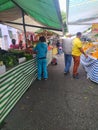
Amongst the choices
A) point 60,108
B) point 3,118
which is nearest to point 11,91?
point 3,118

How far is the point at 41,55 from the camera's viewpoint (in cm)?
919

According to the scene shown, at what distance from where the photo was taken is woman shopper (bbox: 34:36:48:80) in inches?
358

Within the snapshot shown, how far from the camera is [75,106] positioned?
6012mm

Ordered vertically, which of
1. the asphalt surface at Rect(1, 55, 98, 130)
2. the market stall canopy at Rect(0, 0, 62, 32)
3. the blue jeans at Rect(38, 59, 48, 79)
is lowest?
A: the asphalt surface at Rect(1, 55, 98, 130)

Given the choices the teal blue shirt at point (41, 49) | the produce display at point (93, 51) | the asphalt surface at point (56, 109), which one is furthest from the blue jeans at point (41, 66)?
the produce display at point (93, 51)

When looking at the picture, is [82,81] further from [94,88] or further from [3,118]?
[3,118]

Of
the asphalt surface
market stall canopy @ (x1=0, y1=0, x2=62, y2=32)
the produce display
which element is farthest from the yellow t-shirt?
the asphalt surface

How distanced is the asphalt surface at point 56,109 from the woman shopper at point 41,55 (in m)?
1.02

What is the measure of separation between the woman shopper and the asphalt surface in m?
1.02

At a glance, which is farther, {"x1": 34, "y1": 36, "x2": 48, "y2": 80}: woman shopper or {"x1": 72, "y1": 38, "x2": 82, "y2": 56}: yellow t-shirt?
{"x1": 72, "y1": 38, "x2": 82, "y2": 56}: yellow t-shirt

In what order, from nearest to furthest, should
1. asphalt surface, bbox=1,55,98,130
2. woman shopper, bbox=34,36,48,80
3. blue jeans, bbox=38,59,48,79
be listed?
1. asphalt surface, bbox=1,55,98,130
2. woman shopper, bbox=34,36,48,80
3. blue jeans, bbox=38,59,48,79

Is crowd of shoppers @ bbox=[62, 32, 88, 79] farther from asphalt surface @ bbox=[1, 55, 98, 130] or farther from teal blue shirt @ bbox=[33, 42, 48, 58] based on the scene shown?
asphalt surface @ bbox=[1, 55, 98, 130]

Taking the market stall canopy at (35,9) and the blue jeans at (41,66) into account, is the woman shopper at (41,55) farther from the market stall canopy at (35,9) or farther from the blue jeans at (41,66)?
the market stall canopy at (35,9)

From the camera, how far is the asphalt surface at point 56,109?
477 cm
